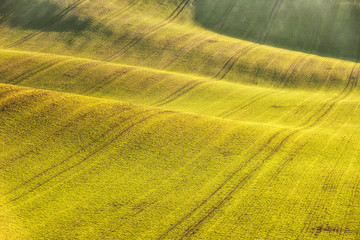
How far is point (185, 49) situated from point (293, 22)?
50.6 ft

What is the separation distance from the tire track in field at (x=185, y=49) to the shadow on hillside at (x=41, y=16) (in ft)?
35.3

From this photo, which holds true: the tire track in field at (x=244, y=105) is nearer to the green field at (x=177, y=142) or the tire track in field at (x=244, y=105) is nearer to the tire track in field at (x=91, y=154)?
the green field at (x=177, y=142)

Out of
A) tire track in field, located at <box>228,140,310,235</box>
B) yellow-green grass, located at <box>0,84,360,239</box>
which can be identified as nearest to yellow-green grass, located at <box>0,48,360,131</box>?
yellow-green grass, located at <box>0,84,360,239</box>

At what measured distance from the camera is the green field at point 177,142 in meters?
11.5

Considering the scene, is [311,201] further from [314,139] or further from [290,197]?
[314,139]

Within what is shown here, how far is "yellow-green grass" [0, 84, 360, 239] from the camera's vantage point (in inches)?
440

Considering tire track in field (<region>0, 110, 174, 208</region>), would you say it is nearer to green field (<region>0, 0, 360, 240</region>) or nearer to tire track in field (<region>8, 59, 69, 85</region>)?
green field (<region>0, 0, 360, 240</region>)

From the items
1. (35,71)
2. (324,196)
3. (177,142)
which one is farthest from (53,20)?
(324,196)

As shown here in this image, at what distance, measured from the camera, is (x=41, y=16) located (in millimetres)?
40062

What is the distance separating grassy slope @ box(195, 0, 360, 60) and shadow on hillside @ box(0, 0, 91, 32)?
14221mm

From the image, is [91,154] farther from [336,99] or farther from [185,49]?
[185,49]

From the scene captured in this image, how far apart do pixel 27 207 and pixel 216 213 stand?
6.25 m

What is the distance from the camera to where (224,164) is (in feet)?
48.3

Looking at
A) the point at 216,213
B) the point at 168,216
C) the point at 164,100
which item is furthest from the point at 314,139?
the point at 164,100
